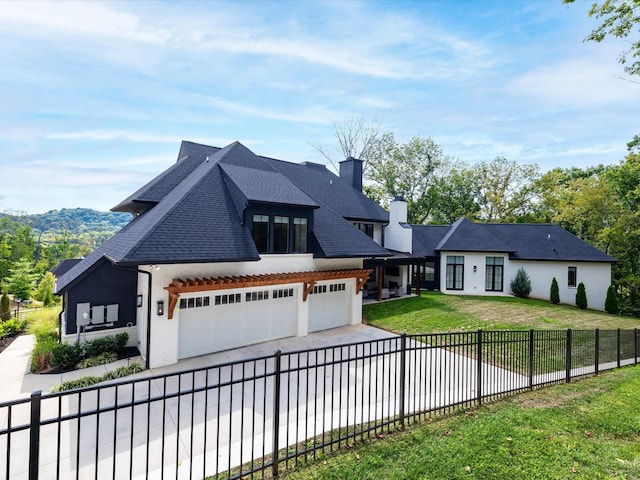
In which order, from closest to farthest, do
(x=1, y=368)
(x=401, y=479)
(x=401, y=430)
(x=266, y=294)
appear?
1. (x=401, y=479)
2. (x=401, y=430)
3. (x=1, y=368)
4. (x=266, y=294)

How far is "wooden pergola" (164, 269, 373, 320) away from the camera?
9109mm

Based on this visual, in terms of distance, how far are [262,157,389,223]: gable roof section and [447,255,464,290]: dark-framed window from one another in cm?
618

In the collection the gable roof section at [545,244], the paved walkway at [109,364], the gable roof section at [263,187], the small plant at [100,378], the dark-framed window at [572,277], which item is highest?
the gable roof section at [263,187]

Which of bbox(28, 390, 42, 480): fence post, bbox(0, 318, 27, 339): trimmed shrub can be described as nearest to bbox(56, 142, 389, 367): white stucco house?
bbox(0, 318, 27, 339): trimmed shrub

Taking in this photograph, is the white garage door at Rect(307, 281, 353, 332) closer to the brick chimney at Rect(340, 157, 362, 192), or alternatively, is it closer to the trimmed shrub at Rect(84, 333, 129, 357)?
the trimmed shrub at Rect(84, 333, 129, 357)

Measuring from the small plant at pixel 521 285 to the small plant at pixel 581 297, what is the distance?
2.73 meters

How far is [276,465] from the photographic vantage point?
14.2 feet

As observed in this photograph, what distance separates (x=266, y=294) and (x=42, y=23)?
399 inches

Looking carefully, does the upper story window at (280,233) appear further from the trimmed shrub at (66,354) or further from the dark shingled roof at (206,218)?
the trimmed shrub at (66,354)

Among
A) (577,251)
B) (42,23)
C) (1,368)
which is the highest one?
(42,23)

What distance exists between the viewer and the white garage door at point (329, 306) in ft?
42.8

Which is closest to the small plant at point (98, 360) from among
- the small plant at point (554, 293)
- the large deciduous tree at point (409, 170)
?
the small plant at point (554, 293)

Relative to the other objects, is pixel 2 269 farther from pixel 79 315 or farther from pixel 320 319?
pixel 320 319

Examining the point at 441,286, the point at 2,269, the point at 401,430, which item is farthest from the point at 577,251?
the point at 2,269
